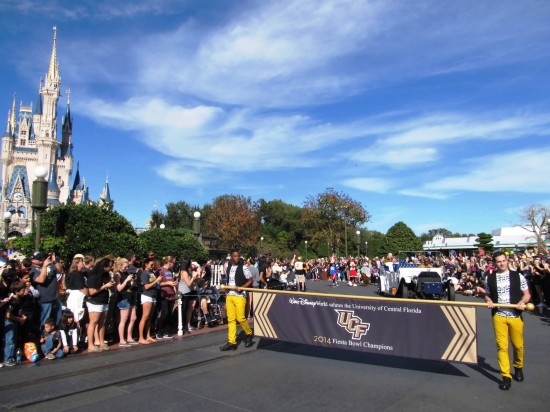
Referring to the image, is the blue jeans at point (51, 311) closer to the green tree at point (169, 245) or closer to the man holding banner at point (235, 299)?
the man holding banner at point (235, 299)

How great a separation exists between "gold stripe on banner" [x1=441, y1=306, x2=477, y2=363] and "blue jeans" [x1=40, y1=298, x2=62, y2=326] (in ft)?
22.3

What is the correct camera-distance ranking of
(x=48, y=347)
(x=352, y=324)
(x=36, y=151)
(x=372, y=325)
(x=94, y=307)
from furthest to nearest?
(x=36, y=151)
(x=94, y=307)
(x=48, y=347)
(x=352, y=324)
(x=372, y=325)

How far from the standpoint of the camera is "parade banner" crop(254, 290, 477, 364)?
5926 mm

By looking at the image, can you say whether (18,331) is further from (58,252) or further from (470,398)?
(58,252)

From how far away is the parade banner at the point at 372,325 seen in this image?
593cm

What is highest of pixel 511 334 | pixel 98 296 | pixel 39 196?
pixel 39 196

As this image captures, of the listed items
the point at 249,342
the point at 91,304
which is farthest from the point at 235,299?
the point at 91,304

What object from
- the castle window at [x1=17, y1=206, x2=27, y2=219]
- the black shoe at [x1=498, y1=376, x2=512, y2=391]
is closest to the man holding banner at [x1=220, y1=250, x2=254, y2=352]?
the black shoe at [x1=498, y1=376, x2=512, y2=391]

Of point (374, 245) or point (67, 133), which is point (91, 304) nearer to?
point (374, 245)

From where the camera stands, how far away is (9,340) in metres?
6.90

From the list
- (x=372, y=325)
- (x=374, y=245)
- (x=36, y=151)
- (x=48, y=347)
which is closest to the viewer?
(x=372, y=325)

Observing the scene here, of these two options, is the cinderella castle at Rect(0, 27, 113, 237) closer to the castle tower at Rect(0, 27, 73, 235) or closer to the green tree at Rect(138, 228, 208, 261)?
the castle tower at Rect(0, 27, 73, 235)

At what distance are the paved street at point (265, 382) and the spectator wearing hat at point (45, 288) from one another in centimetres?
105

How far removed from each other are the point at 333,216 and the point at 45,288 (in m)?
51.7
